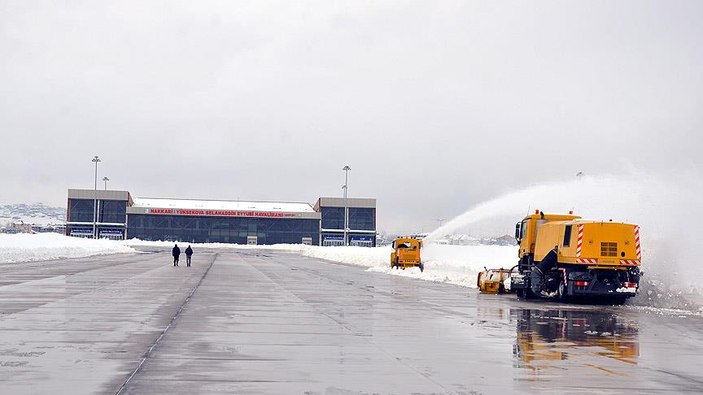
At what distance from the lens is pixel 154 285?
34094 millimetres

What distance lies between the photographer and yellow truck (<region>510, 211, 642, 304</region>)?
95.0 feet

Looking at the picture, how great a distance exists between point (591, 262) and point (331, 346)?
16.1 metres

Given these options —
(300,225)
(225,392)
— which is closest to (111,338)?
(225,392)

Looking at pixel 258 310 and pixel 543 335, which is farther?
pixel 258 310

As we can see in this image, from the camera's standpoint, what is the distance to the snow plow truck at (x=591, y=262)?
28969mm

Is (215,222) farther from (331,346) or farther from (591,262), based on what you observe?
(331,346)

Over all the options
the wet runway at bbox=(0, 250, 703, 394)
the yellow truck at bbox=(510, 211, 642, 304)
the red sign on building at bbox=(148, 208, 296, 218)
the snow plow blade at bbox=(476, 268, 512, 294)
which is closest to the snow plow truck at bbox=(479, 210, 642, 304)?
the yellow truck at bbox=(510, 211, 642, 304)

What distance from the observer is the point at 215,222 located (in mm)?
162250

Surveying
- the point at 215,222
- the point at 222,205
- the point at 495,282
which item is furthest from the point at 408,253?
the point at 222,205

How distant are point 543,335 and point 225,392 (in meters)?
9.89

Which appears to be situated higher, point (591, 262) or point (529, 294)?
point (591, 262)

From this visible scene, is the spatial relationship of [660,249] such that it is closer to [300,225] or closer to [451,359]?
[451,359]

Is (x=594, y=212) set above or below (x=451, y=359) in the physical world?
above

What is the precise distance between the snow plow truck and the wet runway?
44.4 inches
